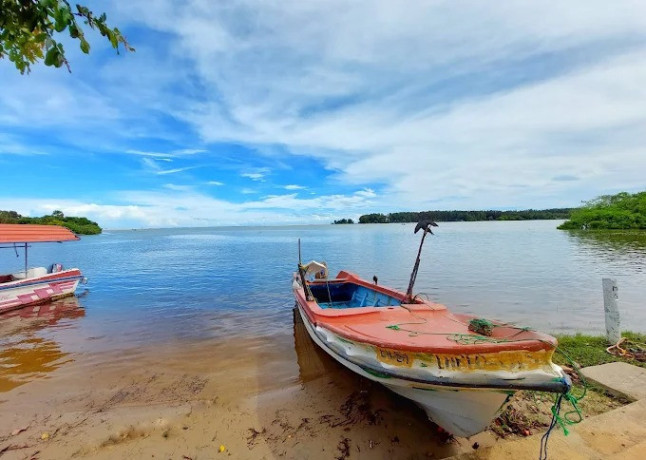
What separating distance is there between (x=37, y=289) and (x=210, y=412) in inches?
579

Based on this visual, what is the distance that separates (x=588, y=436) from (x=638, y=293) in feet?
44.4

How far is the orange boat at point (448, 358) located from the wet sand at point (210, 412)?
0.92 metres

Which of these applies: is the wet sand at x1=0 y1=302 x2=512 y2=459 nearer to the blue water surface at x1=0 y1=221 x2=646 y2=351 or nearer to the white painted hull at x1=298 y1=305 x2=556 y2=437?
the white painted hull at x1=298 y1=305 x2=556 y2=437

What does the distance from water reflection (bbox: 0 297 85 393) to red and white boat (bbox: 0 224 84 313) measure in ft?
1.47

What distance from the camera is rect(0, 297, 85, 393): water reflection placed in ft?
26.5

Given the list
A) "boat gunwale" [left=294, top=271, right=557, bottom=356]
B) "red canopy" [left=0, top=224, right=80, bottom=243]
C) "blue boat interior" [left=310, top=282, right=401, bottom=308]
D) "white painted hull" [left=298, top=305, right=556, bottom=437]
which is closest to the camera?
"boat gunwale" [left=294, top=271, right=557, bottom=356]

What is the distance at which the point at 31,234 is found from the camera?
591 inches

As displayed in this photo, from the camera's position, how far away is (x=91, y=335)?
11133 mm

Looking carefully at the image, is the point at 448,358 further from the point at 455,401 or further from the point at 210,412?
the point at 210,412

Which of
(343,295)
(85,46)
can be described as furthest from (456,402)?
(343,295)

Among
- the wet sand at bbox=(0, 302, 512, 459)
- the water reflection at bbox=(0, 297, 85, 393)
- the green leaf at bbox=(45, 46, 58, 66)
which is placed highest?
the green leaf at bbox=(45, 46, 58, 66)

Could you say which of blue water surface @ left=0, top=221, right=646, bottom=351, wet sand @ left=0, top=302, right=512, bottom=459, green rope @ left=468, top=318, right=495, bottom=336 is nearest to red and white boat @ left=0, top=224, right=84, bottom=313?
blue water surface @ left=0, top=221, right=646, bottom=351

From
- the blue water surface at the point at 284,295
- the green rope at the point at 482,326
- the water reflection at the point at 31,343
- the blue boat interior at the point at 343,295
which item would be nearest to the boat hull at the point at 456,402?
the green rope at the point at 482,326

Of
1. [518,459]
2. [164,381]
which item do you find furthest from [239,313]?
[518,459]
